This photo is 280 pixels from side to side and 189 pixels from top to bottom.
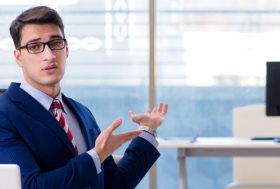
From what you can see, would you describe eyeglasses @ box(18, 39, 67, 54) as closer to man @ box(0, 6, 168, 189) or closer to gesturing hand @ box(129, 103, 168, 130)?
A: man @ box(0, 6, 168, 189)

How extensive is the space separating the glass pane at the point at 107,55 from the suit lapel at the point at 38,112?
377cm

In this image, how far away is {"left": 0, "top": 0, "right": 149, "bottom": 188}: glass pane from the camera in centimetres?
557

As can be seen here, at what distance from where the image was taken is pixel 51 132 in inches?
69.7

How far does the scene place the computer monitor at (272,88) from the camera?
4.07m

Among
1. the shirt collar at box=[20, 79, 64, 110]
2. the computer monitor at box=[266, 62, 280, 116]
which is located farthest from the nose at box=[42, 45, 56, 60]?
the computer monitor at box=[266, 62, 280, 116]

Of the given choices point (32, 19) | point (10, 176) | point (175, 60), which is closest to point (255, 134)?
point (175, 60)

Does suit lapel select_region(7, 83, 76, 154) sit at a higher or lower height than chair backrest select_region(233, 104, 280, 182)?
higher

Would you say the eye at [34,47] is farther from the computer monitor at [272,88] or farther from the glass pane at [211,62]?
the glass pane at [211,62]

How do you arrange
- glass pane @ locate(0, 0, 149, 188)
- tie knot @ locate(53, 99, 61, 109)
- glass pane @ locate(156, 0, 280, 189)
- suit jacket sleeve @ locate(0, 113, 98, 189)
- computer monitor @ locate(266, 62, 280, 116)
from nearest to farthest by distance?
suit jacket sleeve @ locate(0, 113, 98, 189) < tie knot @ locate(53, 99, 61, 109) < computer monitor @ locate(266, 62, 280, 116) < glass pane @ locate(156, 0, 280, 189) < glass pane @ locate(0, 0, 149, 188)

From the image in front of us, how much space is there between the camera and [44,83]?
1.83 m

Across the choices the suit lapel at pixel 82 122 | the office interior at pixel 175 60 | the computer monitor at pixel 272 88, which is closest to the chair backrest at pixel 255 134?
the computer monitor at pixel 272 88

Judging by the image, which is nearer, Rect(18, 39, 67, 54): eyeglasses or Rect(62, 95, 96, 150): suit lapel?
Rect(18, 39, 67, 54): eyeglasses

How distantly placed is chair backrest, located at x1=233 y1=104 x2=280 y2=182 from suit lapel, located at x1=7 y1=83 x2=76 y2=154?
2.67m

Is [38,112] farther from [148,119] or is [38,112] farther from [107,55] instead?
[107,55]
